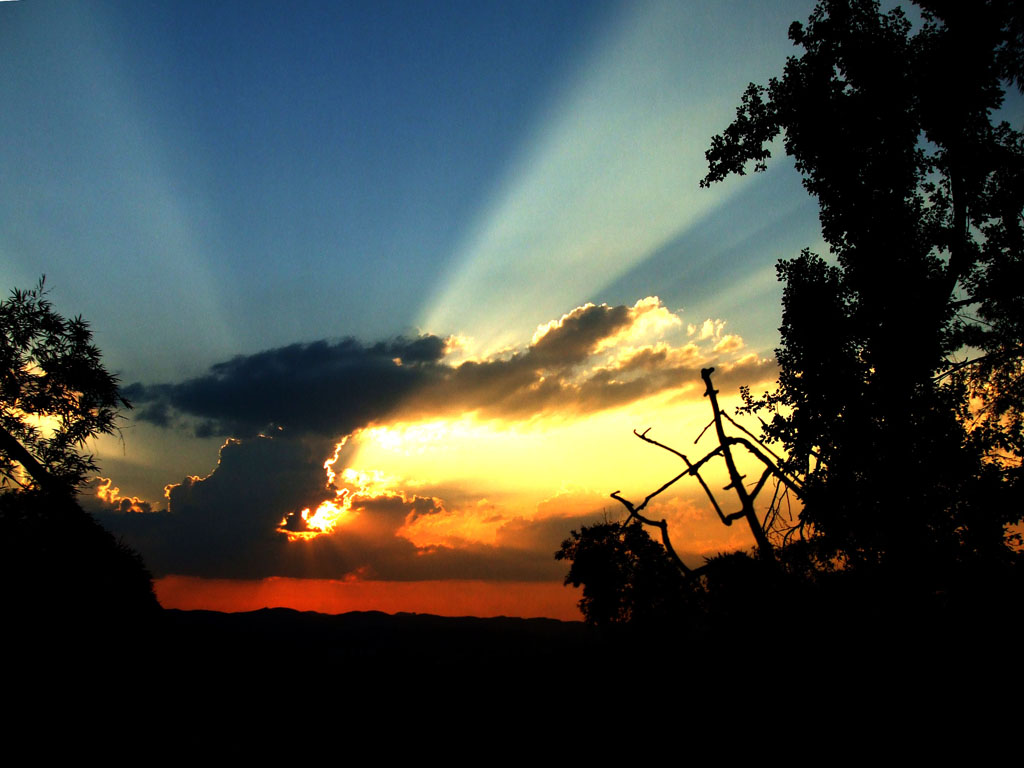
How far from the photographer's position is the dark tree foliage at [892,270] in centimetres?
1736

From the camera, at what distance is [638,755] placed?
1327 centimetres

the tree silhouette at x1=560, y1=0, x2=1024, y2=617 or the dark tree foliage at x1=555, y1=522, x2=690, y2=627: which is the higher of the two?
the tree silhouette at x1=560, y1=0, x2=1024, y2=617

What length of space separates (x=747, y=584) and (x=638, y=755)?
15.7ft

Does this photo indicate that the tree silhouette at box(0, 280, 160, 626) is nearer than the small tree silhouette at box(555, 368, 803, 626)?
No

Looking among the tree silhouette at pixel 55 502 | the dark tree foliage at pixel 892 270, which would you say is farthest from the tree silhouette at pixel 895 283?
the tree silhouette at pixel 55 502

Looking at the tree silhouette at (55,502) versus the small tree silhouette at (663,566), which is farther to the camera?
the tree silhouette at (55,502)

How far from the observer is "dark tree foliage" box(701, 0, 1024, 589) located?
17359 millimetres

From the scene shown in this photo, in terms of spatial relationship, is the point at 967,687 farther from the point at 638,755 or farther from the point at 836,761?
the point at 638,755

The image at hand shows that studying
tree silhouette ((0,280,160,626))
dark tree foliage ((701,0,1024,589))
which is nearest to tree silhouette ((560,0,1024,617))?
dark tree foliage ((701,0,1024,589))

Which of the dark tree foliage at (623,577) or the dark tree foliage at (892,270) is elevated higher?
the dark tree foliage at (892,270)

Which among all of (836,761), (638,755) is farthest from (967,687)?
(638,755)

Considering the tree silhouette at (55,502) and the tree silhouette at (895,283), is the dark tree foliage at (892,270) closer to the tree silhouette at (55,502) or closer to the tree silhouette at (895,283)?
the tree silhouette at (895,283)

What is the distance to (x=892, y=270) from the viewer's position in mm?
18797

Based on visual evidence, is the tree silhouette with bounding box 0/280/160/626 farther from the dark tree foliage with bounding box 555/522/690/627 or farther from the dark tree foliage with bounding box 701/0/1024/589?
the dark tree foliage with bounding box 701/0/1024/589
